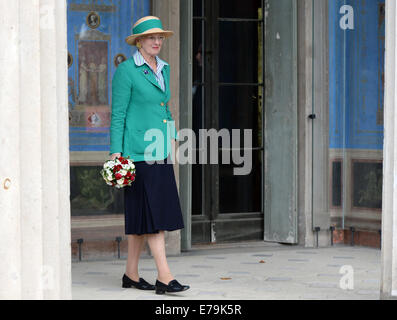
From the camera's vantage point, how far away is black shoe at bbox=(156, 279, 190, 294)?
6.28m

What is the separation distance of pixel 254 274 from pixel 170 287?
1196 millimetres

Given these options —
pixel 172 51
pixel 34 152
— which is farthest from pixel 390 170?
pixel 172 51

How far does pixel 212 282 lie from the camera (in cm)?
689

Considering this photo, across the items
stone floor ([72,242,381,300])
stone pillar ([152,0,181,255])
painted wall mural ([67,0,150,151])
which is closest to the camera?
stone floor ([72,242,381,300])

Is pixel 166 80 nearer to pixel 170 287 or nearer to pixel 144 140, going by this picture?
pixel 144 140

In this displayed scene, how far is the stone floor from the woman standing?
1.53 ft

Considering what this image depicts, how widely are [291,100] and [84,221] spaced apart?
92.8 inches

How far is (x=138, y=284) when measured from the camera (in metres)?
6.60

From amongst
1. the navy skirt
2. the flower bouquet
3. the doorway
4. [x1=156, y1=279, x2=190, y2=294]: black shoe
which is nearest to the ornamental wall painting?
the doorway

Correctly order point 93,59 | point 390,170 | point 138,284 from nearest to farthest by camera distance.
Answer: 1. point 390,170
2. point 138,284
3. point 93,59

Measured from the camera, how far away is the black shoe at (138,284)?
6586 mm

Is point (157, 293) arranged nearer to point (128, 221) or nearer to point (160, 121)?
point (128, 221)

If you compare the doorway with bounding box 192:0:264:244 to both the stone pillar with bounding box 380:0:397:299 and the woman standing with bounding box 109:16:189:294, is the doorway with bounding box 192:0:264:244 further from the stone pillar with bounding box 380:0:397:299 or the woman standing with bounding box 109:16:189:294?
the stone pillar with bounding box 380:0:397:299

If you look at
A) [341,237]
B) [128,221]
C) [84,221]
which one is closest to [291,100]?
[341,237]
